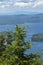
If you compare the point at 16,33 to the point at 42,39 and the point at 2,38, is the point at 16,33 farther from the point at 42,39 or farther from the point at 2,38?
the point at 42,39

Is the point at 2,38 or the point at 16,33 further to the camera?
the point at 2,38

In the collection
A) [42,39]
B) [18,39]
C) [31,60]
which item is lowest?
[42,39]

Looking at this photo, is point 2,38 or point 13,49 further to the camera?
point 2,38

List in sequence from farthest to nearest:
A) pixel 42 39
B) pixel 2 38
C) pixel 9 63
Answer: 1. pixel 42 39
2. pixel 2 38
3. pixel 9 63

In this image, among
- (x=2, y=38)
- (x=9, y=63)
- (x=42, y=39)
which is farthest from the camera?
(x=42, y=39)

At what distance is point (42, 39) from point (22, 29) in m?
47.8

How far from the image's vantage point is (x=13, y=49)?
809 centimetres

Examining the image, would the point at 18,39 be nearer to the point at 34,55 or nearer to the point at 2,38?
the point at 34,55

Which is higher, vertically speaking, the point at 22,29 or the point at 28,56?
the point at 22,29

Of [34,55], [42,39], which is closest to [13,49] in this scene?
[34,55]

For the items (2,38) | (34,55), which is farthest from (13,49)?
(2,38)

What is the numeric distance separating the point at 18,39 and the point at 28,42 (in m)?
0.31

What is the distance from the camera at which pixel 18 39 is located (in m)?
8.28

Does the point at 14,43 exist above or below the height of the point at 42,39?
above
